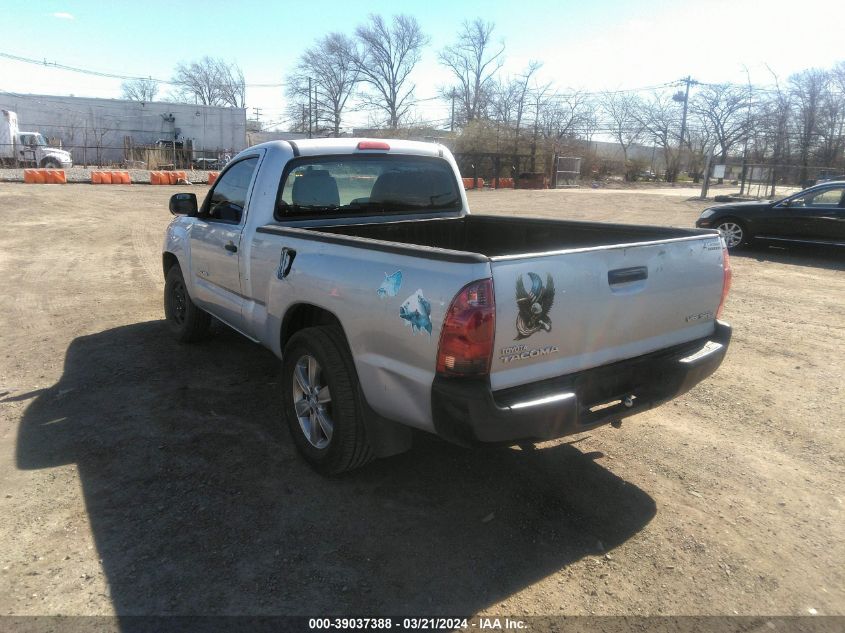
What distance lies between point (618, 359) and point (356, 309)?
→ 1339 mm

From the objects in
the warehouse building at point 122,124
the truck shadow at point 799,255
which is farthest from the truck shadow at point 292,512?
the warehouse building at point 122,124

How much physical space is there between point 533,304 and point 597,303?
0.41 meters

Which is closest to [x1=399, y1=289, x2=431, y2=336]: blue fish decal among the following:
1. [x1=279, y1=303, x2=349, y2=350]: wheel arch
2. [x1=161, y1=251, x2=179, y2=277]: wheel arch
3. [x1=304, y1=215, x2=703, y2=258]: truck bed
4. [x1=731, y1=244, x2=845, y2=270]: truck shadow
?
[x1=279, y1=303, x2=349, y2=350]: wheel arch

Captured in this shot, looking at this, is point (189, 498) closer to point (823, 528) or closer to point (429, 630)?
point (429, 630)

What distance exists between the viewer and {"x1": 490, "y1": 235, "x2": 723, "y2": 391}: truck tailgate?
2.56 metres

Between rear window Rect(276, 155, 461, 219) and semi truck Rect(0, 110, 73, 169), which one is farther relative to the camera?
semi truck Rect(0, 110, 73, 169)

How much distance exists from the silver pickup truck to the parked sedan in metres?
9.21

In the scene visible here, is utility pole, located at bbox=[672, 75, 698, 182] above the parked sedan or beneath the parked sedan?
above

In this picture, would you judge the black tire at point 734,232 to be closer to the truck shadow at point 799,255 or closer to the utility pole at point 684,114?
the truck shadow at point 799,255

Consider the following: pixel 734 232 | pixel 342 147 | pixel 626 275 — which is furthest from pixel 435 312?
pixel 734 232

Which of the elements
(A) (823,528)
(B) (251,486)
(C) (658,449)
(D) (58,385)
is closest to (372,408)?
(B) (251,486)

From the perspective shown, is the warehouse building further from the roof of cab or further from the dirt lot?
the dirt lot

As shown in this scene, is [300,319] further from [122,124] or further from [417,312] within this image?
[122,124]

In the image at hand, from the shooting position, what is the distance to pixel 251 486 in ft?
11.1
